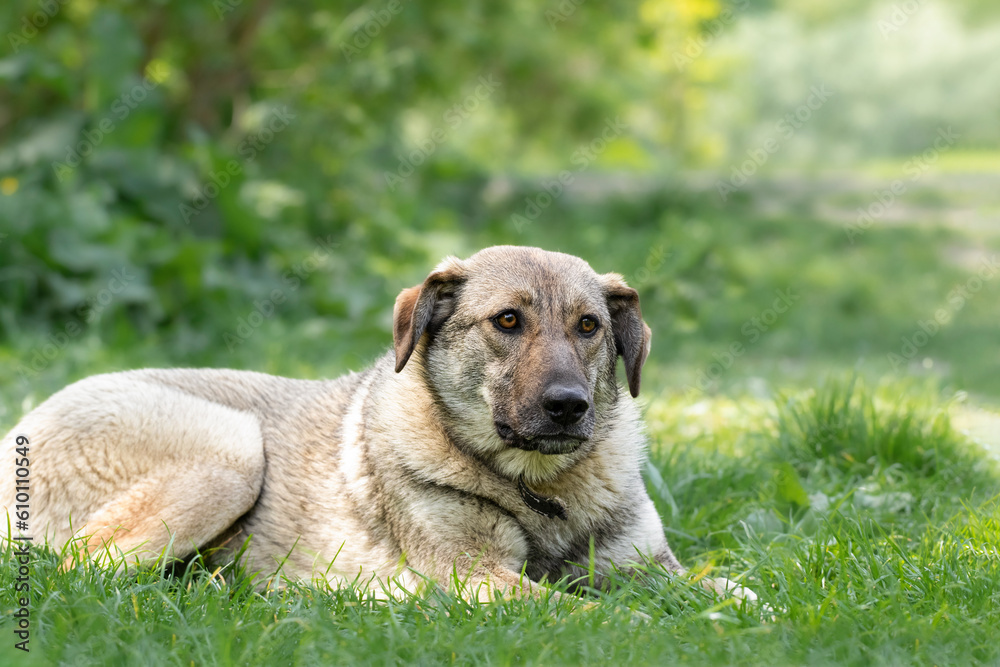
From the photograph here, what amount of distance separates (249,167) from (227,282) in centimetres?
188

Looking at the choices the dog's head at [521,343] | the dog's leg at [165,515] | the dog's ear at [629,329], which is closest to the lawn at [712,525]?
the dog's leg at [165,515]

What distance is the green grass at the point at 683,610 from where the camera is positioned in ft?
9.12

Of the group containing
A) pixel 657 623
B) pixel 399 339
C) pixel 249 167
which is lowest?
pixel 657 623

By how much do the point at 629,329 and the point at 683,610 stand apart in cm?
124

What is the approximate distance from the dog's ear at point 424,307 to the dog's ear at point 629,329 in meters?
0.63

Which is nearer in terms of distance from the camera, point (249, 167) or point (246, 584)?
point (246, 584)

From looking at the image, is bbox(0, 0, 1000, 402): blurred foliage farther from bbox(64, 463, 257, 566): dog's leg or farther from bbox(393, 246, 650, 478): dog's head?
bbox(393, 246, 650, 478): dog's head

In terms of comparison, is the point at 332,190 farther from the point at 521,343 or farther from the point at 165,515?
the point at 521,343

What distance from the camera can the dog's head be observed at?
11.3 ft

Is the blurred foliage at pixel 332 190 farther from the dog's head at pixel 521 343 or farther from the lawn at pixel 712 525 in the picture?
the dog's head at pixel 521 343

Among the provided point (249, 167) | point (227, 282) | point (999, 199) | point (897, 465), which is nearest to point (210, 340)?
point (227, 282)

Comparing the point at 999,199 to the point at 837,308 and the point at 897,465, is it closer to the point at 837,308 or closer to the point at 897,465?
the point at 837,308

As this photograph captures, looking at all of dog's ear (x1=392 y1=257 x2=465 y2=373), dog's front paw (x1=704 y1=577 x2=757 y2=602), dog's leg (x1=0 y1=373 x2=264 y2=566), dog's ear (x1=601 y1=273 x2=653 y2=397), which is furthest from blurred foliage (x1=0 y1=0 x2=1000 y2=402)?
dog's front paw (x1=704 y1=577 x2=757 y2=602)

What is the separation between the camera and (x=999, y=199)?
14.7 meters
